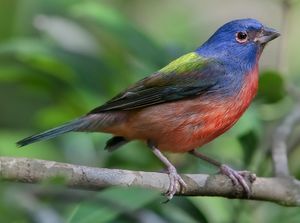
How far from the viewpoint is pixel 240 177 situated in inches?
191

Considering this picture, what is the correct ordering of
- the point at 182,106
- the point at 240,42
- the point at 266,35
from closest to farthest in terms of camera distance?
the point at 182,106 < the point at 266,35 < the point at 240,42

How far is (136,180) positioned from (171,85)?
1631 millimetres

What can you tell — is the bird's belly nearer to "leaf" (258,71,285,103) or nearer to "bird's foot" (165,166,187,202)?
"leaf" (258,71,285,103)

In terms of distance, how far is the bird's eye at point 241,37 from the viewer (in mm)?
6102

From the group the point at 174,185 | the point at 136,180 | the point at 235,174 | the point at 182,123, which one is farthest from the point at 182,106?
the point at 136,180

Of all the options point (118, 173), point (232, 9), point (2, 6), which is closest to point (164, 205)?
point (118, 173)

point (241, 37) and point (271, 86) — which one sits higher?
point (241, 37)

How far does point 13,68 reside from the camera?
598 cm

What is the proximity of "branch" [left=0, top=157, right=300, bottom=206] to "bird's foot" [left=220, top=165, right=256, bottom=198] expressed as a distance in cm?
4

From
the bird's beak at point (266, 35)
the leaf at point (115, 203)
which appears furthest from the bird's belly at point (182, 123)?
the leaf at point (115, 203)

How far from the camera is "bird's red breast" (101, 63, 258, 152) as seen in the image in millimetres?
5473

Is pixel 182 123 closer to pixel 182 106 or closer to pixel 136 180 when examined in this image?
pixel 182 106

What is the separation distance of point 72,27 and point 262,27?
5.78 ft

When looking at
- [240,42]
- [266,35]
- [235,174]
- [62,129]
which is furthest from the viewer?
[240,42]
